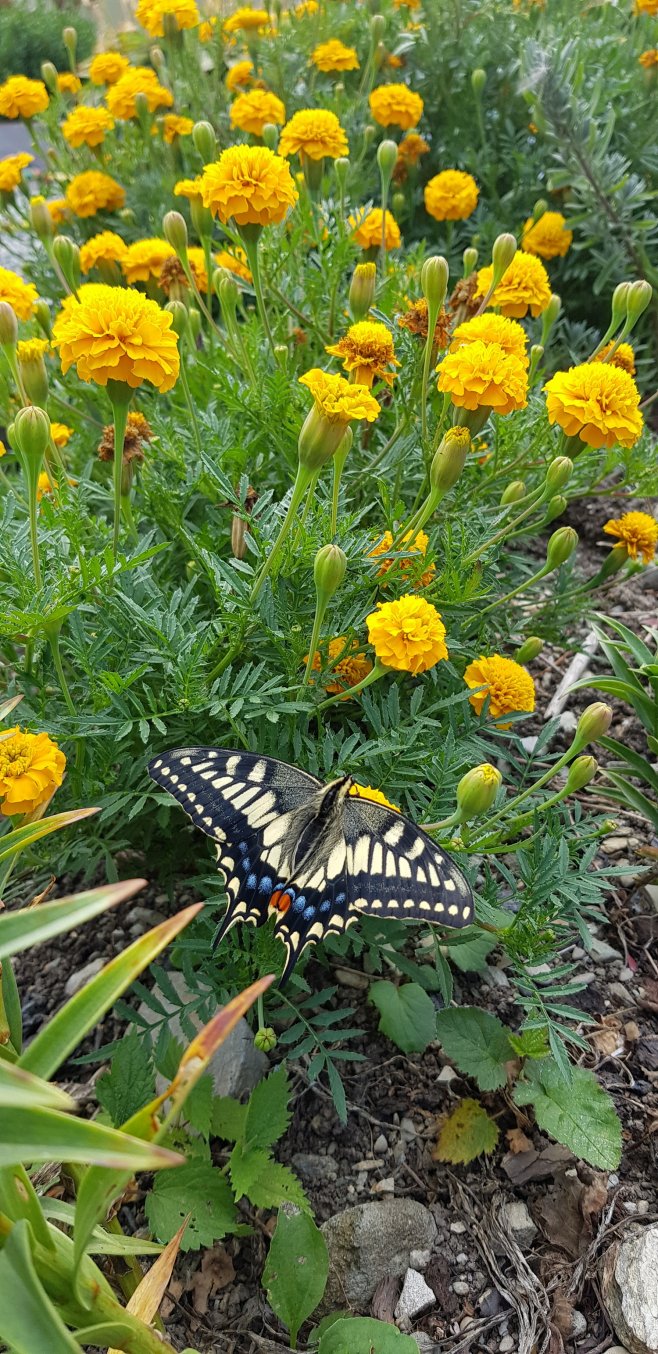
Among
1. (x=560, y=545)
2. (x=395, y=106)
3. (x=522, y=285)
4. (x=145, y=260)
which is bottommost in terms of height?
(x=560, y=545)

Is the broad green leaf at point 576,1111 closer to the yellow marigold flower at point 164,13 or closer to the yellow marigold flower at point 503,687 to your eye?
the yellow marigold flower at point 503,687

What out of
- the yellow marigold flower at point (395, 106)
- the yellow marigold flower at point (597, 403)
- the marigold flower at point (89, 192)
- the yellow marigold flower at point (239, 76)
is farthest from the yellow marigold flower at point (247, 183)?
the yellow marigold flower at point (239, 76)

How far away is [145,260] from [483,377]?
1.15m

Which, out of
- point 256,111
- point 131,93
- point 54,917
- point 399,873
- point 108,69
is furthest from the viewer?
point 108,69

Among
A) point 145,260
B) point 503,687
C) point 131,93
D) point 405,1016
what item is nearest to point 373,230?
point 145,260

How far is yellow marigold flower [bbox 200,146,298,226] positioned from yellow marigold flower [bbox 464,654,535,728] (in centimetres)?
81

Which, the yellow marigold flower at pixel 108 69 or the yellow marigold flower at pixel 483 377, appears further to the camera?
the yellow marigold flower at pixel 108 69

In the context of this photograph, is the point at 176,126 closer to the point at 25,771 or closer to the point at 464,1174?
the point at 25,771

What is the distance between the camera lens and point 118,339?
1.20 meters

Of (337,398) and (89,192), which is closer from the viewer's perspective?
(337,398)

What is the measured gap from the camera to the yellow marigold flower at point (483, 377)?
1283 millimetres

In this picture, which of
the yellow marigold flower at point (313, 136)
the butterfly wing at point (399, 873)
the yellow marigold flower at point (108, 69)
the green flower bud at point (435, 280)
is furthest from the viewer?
the yellow marigold flower at point (108, 69)

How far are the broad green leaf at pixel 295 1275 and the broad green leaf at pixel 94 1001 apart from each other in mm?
592

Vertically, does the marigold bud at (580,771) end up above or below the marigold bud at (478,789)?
below
